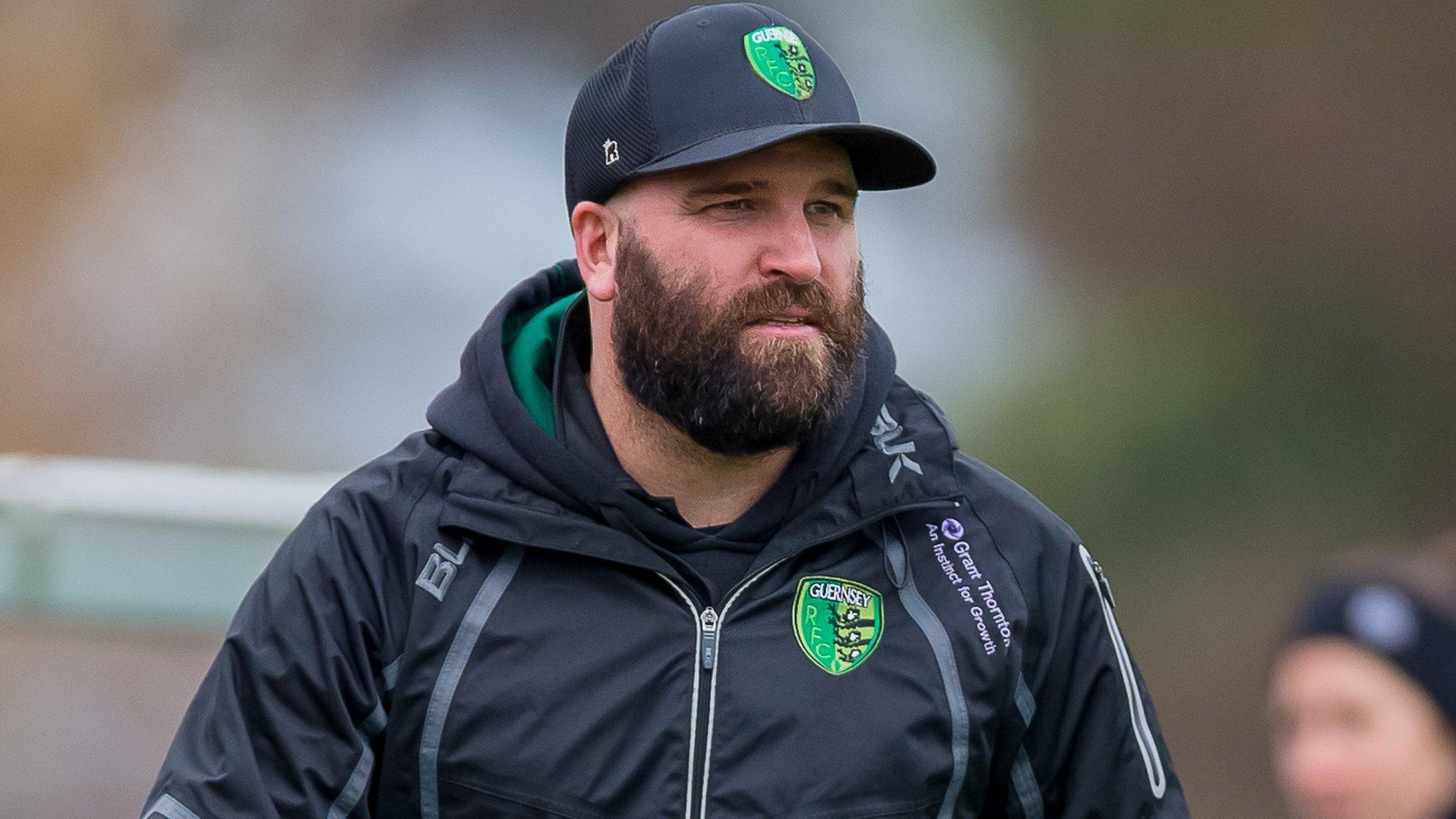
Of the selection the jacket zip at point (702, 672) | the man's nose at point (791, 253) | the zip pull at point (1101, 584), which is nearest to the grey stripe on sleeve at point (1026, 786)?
the zip pull at point (1101, 584)

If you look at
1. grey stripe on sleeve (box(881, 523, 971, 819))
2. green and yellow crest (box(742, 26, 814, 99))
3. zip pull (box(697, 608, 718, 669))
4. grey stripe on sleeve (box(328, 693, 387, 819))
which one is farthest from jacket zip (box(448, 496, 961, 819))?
green and yellow crest (box(742, 26, 814, 99))

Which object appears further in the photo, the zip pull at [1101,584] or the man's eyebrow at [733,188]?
the zip pull at [1101,584]

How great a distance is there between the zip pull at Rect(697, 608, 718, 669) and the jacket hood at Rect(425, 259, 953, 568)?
0.26 ft

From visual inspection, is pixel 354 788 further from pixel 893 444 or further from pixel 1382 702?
pixel 1382 702

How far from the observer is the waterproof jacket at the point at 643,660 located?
177 centimetres

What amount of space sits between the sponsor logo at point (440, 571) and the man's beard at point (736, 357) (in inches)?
10.8

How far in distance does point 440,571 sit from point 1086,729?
0.71m

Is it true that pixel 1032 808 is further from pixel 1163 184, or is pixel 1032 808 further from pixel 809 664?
pixel 1163 184

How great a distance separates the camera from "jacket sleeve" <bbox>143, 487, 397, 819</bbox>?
1.71 meters

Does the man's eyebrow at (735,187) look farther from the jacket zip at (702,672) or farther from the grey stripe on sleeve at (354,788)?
the grey stripe on sleeve at (354,788)

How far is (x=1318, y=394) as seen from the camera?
563cm

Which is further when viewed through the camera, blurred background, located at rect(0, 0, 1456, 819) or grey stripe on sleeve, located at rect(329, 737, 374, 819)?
blurred background, located at rect(0, 0, 1456, 819)

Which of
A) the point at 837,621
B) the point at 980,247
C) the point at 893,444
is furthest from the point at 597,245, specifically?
the point at 980,247

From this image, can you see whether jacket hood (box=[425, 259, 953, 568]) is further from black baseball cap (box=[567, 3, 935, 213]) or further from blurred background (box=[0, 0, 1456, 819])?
blurred background (box=[0, 0, 1456, 819])
